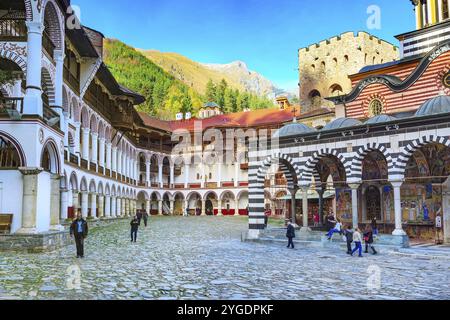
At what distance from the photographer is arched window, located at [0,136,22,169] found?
16.3m

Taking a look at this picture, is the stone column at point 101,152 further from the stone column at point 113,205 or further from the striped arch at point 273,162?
the striped arch at point 273,162

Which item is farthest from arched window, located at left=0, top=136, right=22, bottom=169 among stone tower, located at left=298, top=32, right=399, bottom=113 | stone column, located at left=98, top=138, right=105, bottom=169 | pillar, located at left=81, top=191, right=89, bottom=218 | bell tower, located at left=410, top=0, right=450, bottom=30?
stone tower, located at left=298, top=32, right=399, bottom=113

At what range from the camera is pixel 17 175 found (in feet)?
52.9

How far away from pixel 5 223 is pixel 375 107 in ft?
64.2

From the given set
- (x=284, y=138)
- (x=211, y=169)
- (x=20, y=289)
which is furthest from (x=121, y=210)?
(x=20, y=289)

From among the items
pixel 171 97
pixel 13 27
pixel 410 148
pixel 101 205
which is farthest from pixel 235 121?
pixel 410 148

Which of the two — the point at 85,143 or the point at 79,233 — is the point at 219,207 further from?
the point at 79,233

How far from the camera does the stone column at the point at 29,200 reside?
15.7 m

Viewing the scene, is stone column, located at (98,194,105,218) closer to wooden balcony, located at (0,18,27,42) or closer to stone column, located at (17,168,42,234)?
wooden balcony, located at (0,18,27,42)

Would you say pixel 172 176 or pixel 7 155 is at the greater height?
pixel 172 176

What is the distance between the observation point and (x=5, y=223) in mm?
15672

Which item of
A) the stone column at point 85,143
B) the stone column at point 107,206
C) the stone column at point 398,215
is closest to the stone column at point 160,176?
the stone column at point 107,206
